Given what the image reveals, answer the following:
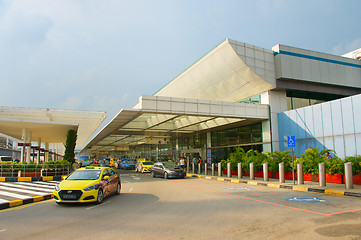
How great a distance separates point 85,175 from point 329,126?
56.9 feet

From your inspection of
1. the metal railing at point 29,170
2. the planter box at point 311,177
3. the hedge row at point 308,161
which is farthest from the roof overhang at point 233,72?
the metal railing at point 29,170

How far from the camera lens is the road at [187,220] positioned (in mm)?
6060

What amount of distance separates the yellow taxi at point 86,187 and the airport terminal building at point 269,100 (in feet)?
30.0

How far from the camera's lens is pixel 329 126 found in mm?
20250

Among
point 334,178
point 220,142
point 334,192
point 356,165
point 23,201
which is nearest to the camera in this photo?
point 23,201

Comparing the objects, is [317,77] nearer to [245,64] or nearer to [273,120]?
[273,120]

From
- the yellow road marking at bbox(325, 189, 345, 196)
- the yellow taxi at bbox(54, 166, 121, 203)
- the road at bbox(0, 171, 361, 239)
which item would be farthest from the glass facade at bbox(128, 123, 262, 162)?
the yellow taxi at bbox(54, 166, 121, 203)

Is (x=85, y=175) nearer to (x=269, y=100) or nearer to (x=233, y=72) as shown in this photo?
(x=233, y=72)

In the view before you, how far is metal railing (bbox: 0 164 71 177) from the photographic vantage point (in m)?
20.0

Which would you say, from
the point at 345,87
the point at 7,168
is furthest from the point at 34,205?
the point at 345,87

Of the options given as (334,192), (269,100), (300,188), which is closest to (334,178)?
(300,188)

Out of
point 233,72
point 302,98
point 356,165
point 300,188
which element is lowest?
point 300,188

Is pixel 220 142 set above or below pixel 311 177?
above

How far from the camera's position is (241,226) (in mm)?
6711
